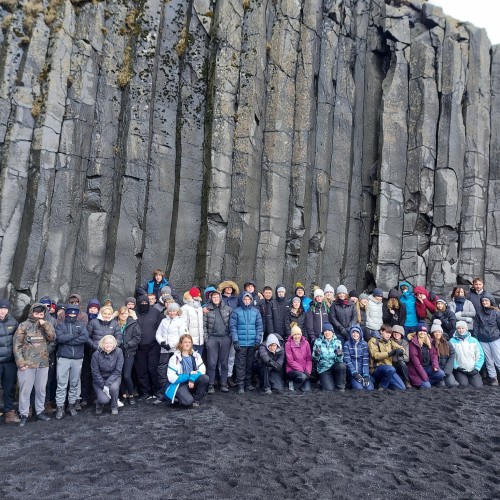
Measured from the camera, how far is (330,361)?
42.1 feet

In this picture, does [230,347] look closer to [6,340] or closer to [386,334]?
[386,334]

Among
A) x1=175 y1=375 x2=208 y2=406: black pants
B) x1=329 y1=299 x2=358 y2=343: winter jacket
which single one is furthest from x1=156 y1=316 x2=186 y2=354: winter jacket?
x1=329 y1=299 x2=358 y2=343: winter jacket

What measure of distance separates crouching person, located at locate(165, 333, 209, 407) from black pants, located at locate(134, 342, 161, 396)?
4.65 ft

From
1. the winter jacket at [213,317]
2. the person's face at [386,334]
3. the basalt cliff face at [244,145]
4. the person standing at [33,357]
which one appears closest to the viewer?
the person standing at [33,357]

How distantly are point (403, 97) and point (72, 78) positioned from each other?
14821 millimetres

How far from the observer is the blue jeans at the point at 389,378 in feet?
42.2

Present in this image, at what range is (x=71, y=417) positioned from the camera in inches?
408

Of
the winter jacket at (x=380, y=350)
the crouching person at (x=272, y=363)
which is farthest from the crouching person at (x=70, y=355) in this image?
the winter jacket at (x=380, y=350)

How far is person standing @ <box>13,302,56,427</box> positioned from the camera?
10.0m

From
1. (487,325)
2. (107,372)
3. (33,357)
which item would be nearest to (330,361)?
(487,325)

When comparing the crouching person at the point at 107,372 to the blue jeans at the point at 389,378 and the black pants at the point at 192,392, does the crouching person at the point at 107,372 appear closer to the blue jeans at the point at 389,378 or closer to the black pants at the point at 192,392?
the black pants at the point at 192,392

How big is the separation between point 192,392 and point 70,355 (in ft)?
10.0

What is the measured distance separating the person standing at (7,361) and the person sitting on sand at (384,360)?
9.48 meters

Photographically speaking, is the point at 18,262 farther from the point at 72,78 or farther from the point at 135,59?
the point at 135,59
